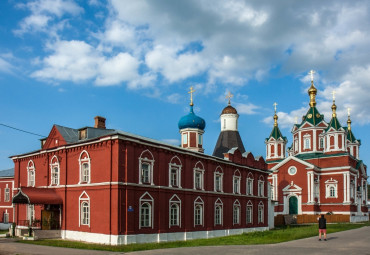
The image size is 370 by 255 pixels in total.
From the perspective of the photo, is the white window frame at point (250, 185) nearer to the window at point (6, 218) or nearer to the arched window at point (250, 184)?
the arched window at point (250, 184)

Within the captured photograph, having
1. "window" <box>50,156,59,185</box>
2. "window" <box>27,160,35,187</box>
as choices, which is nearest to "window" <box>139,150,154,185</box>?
"window" <box>50,156,59,185</box>

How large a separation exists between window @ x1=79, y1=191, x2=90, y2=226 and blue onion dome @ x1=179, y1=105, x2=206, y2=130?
13.0m

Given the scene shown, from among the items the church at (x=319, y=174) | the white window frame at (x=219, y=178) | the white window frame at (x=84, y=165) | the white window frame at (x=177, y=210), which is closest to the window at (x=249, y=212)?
the white window frame at (x=219, y=178)

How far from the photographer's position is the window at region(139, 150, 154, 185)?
71.7ft

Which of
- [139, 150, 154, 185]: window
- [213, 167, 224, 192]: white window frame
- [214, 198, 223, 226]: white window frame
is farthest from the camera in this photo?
[213, 167, 224, 192]: white window frame

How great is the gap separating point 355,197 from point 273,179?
9906mm

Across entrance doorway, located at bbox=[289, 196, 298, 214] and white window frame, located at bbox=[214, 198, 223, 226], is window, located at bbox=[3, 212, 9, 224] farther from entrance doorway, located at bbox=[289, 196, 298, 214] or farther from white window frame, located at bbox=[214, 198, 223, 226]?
entrance doorway, located at bbox=[289, 196, 298, 214]

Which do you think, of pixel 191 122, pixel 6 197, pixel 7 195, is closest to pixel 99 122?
pixel 191 122

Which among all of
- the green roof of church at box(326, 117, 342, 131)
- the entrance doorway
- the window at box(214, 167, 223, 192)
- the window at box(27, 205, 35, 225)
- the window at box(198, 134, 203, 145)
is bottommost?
the entrance doorway

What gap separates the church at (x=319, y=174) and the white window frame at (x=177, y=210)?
27.5 meters

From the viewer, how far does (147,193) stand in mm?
22000

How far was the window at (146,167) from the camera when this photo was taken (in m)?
21.9

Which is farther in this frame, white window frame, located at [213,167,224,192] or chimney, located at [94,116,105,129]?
white window frame, located at [213,167,224,192]

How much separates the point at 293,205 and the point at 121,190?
109 feet
